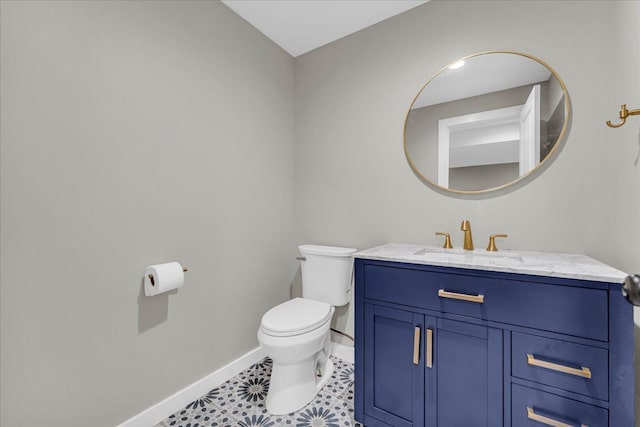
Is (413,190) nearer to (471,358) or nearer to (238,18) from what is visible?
(471,358)

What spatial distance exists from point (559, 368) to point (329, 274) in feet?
3.98

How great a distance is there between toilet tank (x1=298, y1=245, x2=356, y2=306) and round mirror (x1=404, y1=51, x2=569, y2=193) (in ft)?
2.50

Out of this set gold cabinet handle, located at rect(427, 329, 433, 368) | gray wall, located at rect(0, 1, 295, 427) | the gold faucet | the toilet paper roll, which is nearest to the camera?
gray wall, located at rect(0, 1, 295, 427)

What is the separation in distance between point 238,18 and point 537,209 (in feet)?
7.17

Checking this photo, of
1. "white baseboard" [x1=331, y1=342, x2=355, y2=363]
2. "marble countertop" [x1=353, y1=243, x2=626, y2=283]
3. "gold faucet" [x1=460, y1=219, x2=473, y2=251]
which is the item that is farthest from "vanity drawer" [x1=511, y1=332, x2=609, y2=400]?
"white baseboard" [x1=331, y1=342, x2=355, y2=363]

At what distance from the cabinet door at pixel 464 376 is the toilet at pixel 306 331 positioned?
2.03ft

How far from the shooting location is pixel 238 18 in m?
1.85

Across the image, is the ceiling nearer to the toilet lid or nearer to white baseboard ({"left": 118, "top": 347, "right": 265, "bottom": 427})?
the toilet lid

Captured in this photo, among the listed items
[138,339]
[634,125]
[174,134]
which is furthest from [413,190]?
[138,339]

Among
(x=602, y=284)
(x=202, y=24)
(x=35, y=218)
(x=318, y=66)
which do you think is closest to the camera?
(x=602, y=284)

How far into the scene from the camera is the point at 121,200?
1293mm

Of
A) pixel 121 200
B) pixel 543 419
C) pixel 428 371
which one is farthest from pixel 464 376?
pixel 121 200

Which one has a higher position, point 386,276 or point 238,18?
point 238,18

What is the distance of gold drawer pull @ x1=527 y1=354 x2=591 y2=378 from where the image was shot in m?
0.92
